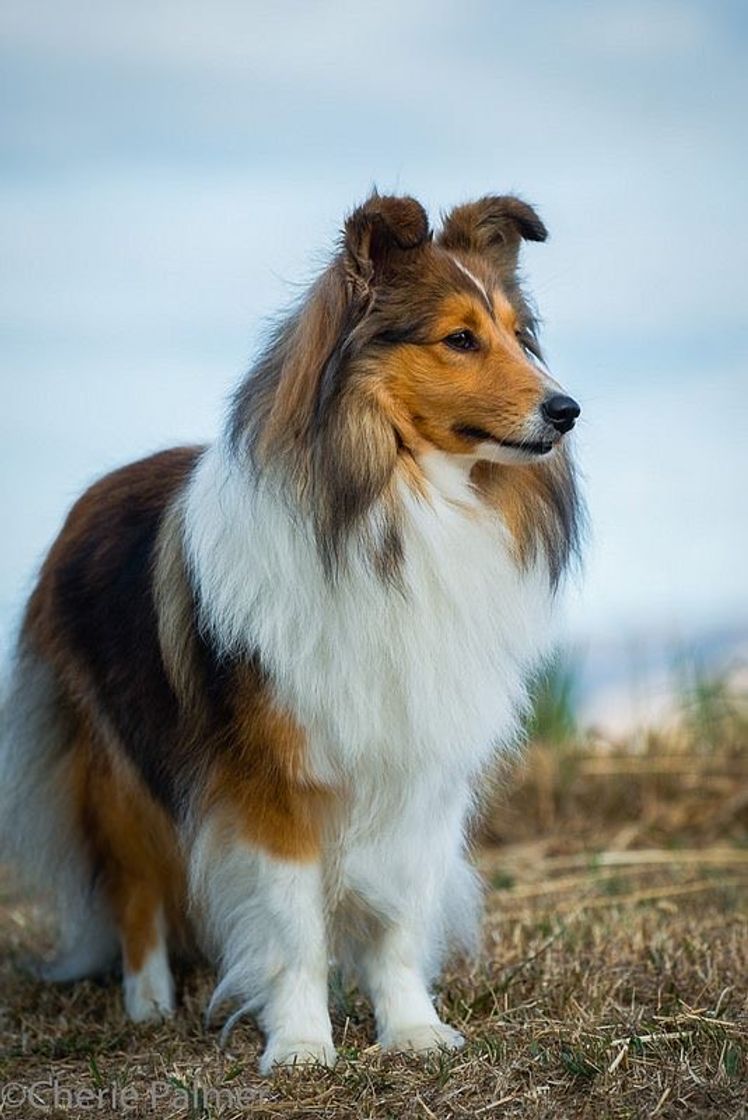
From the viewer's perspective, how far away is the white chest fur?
425 centimetres

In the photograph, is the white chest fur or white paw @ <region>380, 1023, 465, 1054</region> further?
white paw @ <region>380, 1023, 465, 1054</region>

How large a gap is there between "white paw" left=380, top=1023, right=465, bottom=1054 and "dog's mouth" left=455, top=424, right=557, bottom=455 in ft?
5.28

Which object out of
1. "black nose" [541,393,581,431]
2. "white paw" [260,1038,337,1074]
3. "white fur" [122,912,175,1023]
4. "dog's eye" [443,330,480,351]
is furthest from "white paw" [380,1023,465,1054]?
"dog's eye" [443,330,480,351]

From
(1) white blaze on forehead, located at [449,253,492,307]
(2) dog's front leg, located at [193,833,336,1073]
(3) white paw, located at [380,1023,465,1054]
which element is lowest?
(3) white paw, located at [380,1023,465,1054]

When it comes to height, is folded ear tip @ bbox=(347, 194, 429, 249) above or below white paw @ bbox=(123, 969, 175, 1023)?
above

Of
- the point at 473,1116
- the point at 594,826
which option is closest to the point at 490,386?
the point at 473,1116

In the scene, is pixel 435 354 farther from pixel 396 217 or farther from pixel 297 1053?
pixel 297 1053

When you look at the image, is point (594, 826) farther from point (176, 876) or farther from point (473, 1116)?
point (473, 1116)

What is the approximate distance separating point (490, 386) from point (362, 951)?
1.71 meters

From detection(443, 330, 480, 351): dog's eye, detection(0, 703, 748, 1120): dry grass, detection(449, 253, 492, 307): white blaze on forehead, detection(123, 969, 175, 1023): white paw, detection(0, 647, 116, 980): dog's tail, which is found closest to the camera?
detection(0, 703, 748, 1120): dry grass

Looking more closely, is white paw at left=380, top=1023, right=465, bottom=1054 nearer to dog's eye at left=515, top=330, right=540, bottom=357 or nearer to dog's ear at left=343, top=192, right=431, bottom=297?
dog's eye at left=515, top=330, right=540, bottom=357

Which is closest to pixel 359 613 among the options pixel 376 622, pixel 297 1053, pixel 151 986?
pixel 376 622

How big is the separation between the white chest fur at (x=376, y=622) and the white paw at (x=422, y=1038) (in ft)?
2.31

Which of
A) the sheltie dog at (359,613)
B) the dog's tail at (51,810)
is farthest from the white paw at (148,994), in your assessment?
the sheltie dog at (359,613)
